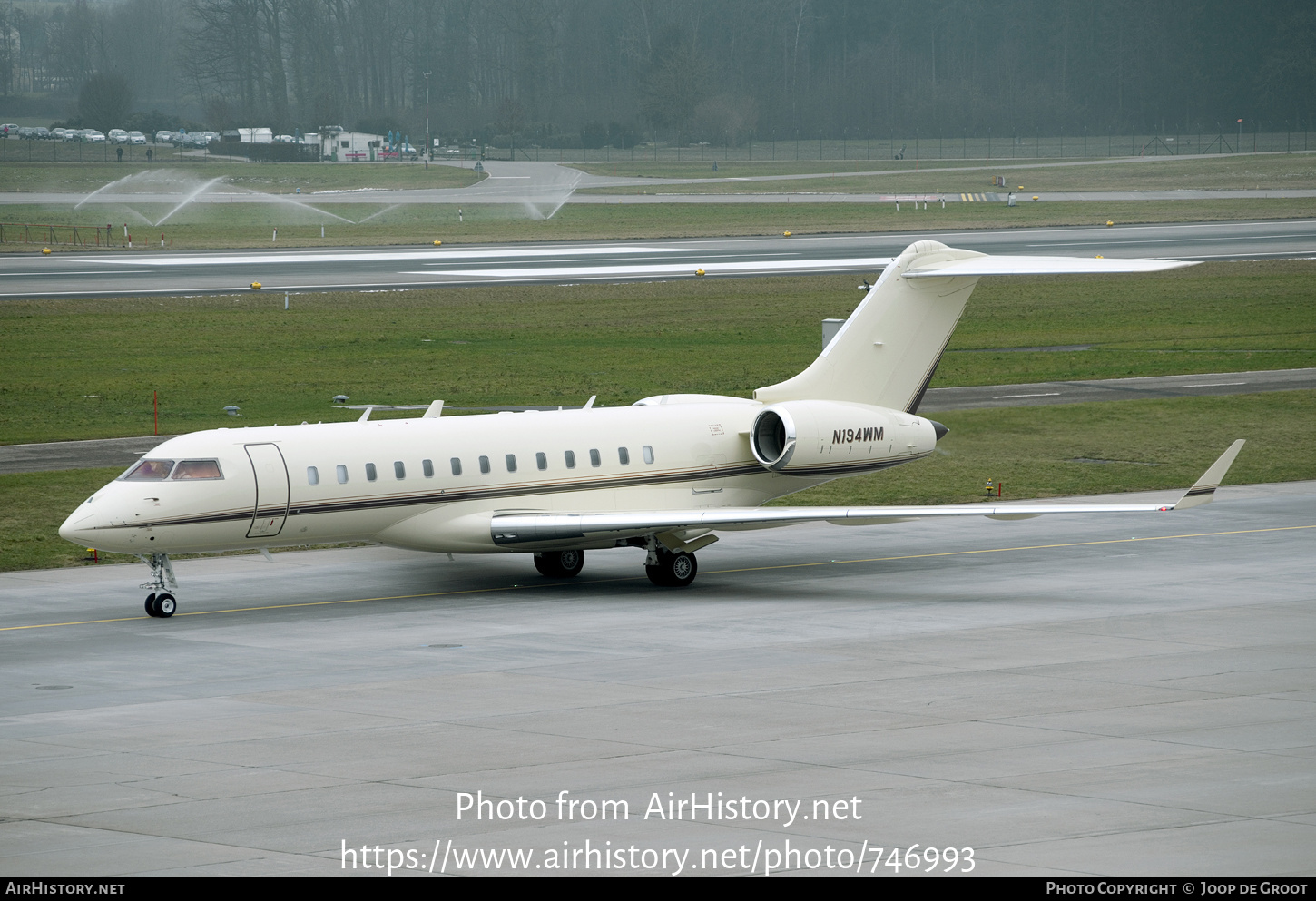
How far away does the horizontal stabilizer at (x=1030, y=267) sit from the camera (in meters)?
28.8

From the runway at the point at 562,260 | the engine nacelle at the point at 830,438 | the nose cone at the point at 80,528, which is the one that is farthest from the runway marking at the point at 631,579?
the runway at the point at 562,260

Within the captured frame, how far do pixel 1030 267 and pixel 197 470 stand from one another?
49.4ft

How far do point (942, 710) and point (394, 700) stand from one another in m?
6.75

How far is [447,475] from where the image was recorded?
27312mm

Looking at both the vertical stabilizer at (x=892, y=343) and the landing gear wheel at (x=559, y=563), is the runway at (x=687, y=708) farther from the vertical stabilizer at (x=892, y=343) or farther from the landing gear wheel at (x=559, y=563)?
the vertical stabilizer at (x=892, y=343)

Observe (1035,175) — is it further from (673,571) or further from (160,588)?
(160,588)

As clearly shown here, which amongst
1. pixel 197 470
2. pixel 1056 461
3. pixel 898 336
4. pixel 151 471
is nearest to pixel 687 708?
pixel 197 470

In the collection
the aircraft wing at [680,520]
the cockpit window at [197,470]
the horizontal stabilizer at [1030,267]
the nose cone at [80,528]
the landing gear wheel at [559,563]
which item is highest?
the horizontal stabilizer at [1030,267]

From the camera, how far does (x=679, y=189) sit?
14512cm

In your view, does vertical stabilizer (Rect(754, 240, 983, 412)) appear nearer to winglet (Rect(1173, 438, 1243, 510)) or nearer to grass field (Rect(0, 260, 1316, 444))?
winglet (Rect(1173, 438, 1243, 510))

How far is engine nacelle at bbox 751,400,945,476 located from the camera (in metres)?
29.4

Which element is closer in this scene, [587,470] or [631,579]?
[587,470]

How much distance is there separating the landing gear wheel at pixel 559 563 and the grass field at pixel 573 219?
69.2m
